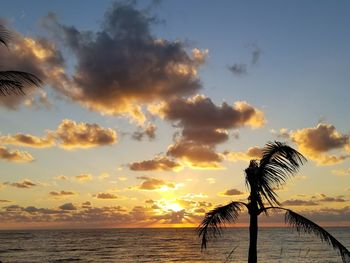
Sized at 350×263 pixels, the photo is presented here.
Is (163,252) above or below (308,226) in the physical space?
below

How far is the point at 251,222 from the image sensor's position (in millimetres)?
9047

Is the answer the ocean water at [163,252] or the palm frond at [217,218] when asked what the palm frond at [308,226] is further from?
the ocean water at [163,252]

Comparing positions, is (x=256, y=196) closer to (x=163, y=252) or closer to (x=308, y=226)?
(x=308, y=226)

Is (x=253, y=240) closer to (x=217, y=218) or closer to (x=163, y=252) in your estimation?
(x=217, y=218)

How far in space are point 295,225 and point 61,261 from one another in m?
68.5

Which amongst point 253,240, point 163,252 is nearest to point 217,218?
point 253,240

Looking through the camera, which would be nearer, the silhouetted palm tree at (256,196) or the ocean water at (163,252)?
the silhouetted palm tree at (256,196)

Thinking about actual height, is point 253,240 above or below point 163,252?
above

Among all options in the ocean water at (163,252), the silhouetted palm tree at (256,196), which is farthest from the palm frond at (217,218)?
Result: the ocean water at (163,252)

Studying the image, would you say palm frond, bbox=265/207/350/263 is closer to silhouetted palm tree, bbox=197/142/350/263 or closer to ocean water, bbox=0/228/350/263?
silhouetted palm tree, bbox=197/142/350/263

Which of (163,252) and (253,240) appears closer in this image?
(253,240)

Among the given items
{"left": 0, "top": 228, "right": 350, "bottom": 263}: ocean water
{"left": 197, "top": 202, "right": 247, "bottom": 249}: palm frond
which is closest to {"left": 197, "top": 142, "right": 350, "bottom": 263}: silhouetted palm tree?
{"left": 197, "top": 202, "right": 247, "bottom": 249}: palm frond

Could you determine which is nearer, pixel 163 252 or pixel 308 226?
pixel 308 226

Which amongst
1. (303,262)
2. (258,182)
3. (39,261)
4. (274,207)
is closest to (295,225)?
(274,207)
